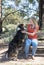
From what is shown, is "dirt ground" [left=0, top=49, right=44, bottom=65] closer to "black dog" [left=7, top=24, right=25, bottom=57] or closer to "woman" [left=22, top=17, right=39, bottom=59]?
"black dog" [left=7, top=24, right=25, bottom=57]

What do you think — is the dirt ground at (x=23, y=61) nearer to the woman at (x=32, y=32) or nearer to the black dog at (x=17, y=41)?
the black dog at (x=17, y=41)

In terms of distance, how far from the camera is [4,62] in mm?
8500

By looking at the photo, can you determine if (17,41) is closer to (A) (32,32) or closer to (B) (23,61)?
(A) (32,32)

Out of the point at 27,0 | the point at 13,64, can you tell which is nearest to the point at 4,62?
the point at 13,64

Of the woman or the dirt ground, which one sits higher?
the woman

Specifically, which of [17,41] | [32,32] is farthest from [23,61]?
[32,32]

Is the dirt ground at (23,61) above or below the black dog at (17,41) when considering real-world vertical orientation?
below

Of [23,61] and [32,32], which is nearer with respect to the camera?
[32,32]

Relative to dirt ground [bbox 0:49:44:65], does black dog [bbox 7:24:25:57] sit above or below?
above

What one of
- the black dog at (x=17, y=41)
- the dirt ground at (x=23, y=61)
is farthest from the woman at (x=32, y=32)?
the dirt ground at (x=23, y=61)

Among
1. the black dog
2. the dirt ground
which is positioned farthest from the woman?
the dirt ground

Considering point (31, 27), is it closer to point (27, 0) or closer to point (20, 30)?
point (20, 30)

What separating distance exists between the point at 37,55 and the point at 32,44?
117 cm

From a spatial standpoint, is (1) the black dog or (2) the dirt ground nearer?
(2) the dirt ground
